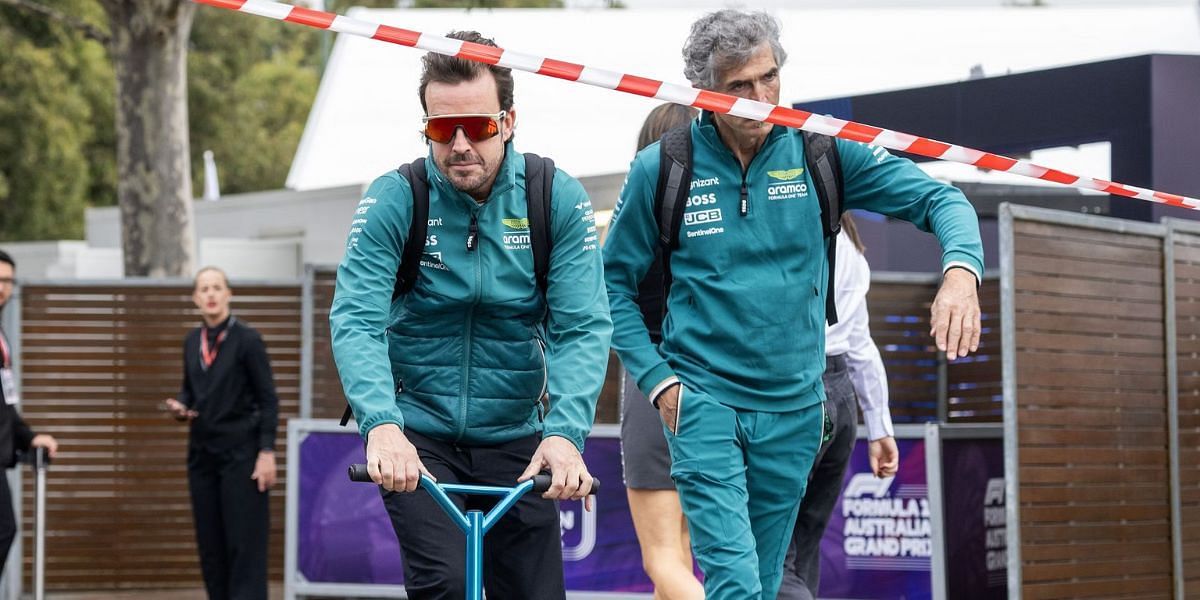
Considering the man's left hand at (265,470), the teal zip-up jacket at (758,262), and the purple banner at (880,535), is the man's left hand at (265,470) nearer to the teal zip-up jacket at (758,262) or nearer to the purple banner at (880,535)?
the purple banner at (880,535)

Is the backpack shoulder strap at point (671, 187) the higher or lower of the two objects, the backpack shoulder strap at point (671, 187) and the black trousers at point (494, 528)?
the higher

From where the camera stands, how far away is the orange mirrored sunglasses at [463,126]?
4133mm

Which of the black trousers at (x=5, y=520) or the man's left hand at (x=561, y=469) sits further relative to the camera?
the black trousers at (x=5, y=520)

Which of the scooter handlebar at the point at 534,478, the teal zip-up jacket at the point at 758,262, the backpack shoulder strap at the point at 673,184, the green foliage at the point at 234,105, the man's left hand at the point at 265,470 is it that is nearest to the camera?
the scooter handlebar at the point at 534,478

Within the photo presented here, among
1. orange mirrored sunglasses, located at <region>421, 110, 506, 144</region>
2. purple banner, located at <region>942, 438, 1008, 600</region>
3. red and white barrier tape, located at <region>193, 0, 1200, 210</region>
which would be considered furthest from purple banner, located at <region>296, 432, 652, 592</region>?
orange mirrored sunglasses, located at <region>421, 110, 506, 144</region>

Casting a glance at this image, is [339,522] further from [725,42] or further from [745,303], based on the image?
[725,42]

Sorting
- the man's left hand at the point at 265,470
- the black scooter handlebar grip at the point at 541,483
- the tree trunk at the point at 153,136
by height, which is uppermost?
the tree trunk at the point at 153,136

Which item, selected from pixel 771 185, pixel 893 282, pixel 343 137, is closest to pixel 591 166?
pixel 343 137

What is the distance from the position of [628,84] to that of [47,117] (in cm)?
3261

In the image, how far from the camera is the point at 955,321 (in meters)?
4.00

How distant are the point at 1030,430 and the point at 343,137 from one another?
16968 millimetres

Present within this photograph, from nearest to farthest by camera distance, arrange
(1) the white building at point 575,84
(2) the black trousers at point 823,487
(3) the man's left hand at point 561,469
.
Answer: (3) the man's left hand at point 561,469, (2) the black trousers at point 823,487, (1) the white building at point 575,84

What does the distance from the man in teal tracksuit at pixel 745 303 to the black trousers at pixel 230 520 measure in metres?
5.08

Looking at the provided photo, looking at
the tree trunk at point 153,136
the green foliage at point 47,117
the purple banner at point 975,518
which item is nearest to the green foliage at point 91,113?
the green foliage at point 47,117
